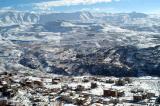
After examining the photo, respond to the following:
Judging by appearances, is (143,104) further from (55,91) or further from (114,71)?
(114,71)

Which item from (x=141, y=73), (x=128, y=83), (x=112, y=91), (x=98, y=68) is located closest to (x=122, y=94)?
(x=112, y=91)

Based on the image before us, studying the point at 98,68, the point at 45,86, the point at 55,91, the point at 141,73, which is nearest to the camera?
the point at 55,91

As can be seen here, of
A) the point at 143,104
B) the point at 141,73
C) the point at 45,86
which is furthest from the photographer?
the point at 141,73

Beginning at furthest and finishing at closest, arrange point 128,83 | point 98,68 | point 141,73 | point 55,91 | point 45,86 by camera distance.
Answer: point 98,68
point 141,73
point 128,83
point 45,86
point 55,91

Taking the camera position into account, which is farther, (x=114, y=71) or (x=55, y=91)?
(x=114, y=71)

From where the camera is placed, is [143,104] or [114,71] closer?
[143,104]

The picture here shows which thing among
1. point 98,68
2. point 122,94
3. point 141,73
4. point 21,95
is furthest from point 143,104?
point 98,68

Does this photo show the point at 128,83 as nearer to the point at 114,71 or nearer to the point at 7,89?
the point at 7,89

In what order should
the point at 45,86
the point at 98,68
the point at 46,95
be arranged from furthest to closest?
the point at 98,68
the point at 45,86
the point at 46,95

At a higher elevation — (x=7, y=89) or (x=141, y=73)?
(x=7, y=89)
